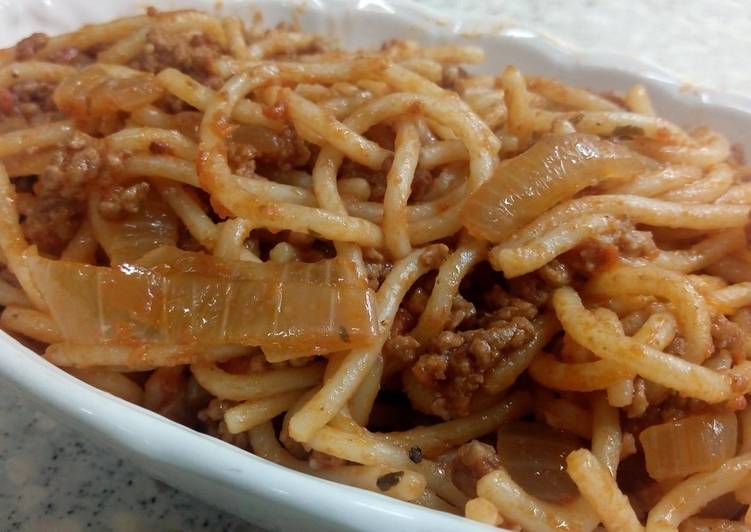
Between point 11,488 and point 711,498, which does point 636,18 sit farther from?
point 11,488

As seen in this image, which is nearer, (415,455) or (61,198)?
(415,455)

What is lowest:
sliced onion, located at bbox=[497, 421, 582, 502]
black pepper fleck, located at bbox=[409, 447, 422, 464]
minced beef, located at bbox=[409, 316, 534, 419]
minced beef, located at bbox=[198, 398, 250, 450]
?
minced beef, located at bbox=[198, 398, 250, 450]

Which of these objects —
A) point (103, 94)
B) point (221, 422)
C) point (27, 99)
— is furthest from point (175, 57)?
point (221, 422)

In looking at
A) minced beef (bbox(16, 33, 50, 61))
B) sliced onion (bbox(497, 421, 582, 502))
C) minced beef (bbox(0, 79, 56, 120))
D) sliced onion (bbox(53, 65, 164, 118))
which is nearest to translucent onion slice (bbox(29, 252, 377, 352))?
sliced onion (bbox(497, 421, 582, 502))

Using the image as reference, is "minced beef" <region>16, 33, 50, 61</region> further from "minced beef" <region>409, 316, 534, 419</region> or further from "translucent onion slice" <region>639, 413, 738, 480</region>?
"translucent onion slice" <region>639, 413, 738, 480</region>

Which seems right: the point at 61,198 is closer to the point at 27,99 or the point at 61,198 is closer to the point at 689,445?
the point at 27,99
